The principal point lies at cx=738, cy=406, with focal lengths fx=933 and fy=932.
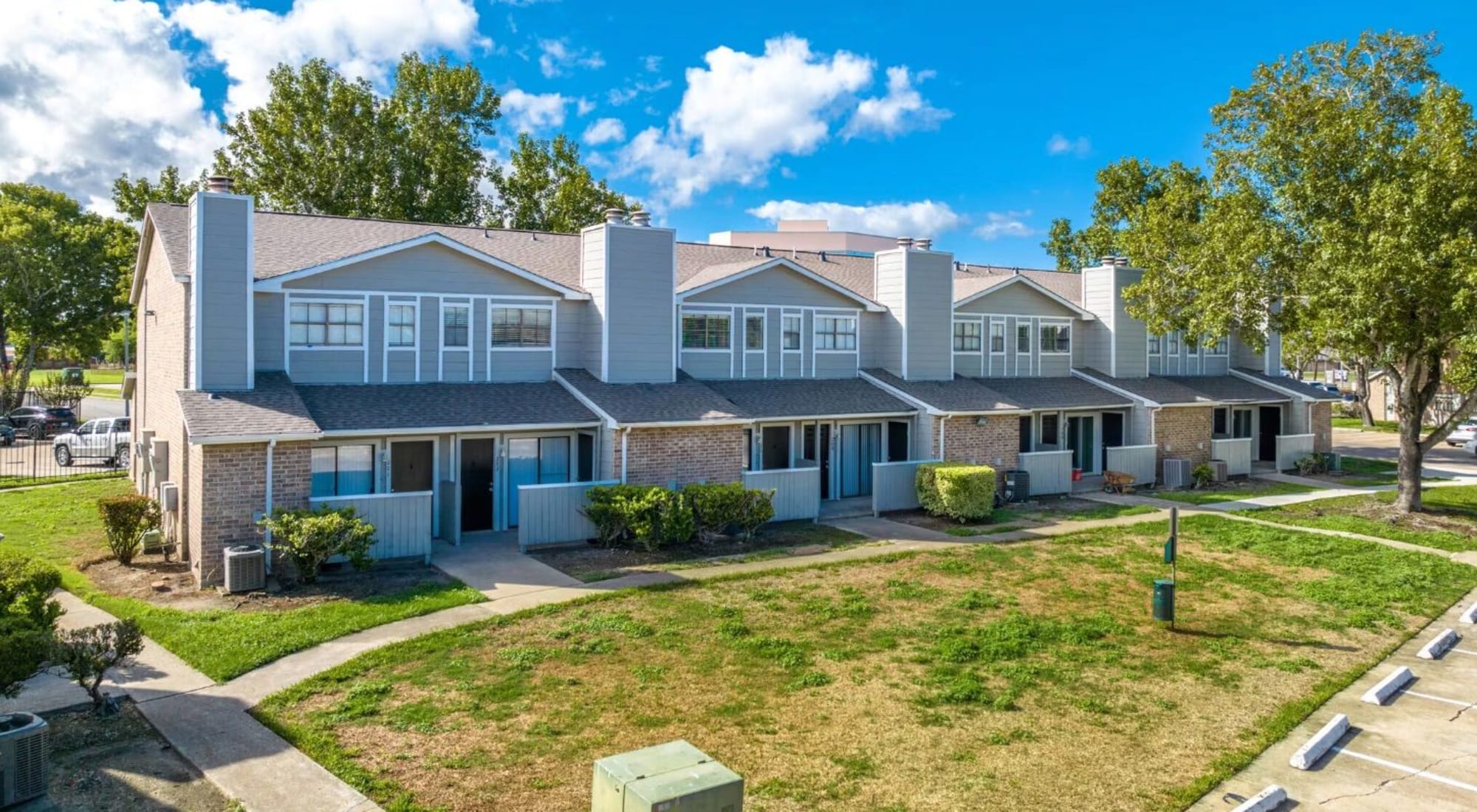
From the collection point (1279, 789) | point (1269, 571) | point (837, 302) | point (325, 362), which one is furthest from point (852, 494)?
point (1279, 789)

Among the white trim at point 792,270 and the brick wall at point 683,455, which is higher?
the white trim at point 792,270

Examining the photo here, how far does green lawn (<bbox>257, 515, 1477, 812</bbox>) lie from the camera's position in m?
8.59

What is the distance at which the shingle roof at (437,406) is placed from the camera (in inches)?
697

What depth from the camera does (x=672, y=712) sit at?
10.0 meters

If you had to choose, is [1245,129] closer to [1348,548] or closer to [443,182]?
[1348,548]

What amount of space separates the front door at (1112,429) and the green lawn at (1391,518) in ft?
20.1

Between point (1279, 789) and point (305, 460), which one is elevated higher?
point (305, 460)

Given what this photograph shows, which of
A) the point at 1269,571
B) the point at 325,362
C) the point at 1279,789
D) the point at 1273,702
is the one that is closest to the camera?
the point at 1279,789

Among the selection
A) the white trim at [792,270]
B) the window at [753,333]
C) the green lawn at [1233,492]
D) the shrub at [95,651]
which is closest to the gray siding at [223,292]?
the shrub at [95,651]

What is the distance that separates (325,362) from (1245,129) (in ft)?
80.1

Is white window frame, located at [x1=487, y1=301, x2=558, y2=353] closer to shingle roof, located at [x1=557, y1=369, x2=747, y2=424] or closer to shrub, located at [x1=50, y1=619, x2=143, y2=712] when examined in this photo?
shingle roof, located at [x1=557, y1=369, x2=747, y2=424]

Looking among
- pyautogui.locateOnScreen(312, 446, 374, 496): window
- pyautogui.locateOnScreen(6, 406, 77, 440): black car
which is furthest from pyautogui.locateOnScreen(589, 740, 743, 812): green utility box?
pyautogui.locateOnScreen(6, 406, 77, 440): black car

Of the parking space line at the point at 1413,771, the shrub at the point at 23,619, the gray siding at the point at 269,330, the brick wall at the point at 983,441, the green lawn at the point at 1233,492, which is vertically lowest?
the parking space line at the point at 1413,771

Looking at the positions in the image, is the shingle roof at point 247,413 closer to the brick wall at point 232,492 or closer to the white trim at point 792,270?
the brick wall at point 232,492
